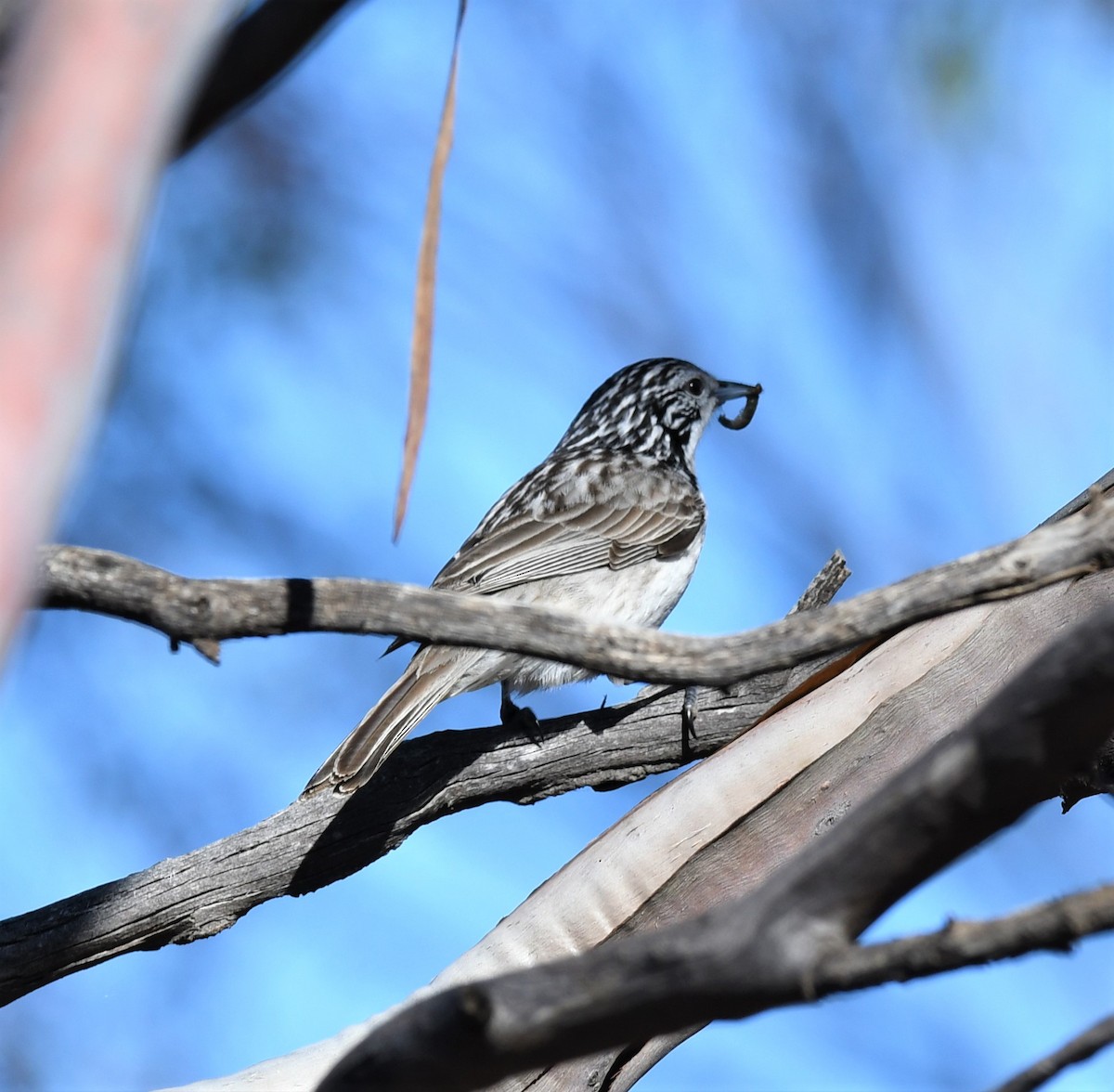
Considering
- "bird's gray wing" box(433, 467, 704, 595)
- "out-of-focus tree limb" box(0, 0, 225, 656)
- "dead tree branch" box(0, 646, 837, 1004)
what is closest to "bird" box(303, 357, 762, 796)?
"bird's gray wing" box(433, 467, 704, 595)

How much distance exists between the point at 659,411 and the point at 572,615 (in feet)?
17.6

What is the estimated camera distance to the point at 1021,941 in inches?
77.3

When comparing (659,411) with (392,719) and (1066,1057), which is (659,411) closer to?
(392,719)

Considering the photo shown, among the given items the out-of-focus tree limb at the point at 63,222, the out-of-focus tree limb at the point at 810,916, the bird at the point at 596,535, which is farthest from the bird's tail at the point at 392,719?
the out-of-focus tree limb at the point at 63,222

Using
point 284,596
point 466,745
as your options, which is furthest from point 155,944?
point 284,596

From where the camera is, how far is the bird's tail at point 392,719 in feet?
15.9

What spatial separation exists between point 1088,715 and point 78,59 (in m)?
1.57

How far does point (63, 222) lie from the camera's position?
1.46 meters

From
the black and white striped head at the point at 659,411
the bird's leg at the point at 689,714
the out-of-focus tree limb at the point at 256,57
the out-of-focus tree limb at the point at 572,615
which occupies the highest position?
the black and white striped head at the point at 659,411

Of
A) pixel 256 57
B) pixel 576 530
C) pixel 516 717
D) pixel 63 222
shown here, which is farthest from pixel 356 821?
pixel 63 222

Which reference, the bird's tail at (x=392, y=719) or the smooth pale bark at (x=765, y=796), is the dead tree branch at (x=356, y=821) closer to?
the bird's tail at (x=392, y=719)

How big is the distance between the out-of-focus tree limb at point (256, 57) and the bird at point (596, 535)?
329cm

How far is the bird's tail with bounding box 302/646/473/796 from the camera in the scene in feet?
15.9

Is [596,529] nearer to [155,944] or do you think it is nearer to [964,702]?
[964,702]
